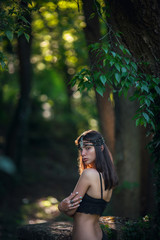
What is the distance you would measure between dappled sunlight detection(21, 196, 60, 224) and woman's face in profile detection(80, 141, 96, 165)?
5555mm

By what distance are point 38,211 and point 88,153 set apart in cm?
644

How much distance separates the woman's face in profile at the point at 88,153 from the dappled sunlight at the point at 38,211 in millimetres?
5555

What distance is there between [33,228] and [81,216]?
1.41 m

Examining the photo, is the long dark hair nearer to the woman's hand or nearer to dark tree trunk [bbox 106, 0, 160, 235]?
the woman's hand

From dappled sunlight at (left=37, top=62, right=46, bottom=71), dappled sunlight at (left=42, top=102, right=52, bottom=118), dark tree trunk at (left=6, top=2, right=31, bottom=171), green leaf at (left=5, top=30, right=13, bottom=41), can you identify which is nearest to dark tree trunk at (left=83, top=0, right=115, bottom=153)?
green leaf at (left=5, top=30, right=13, bottom=41)

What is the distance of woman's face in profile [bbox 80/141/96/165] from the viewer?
3652mm

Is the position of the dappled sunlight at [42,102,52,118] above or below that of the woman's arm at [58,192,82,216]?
above

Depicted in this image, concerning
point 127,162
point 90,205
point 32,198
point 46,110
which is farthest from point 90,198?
point 46,110

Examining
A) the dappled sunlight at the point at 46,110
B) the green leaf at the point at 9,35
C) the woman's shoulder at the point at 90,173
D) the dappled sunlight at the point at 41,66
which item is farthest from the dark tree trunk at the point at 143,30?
the dappled sunlight at the point at 46,110

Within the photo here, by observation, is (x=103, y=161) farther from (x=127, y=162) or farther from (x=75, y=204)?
(x=127, y=162)

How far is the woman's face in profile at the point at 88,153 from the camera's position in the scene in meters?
3.65

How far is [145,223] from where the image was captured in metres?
4.36

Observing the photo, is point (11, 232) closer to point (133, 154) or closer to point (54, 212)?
point (54, 212)

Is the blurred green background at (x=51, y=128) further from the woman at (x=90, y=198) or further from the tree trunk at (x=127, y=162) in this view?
the woman at (x=90, y=198)
